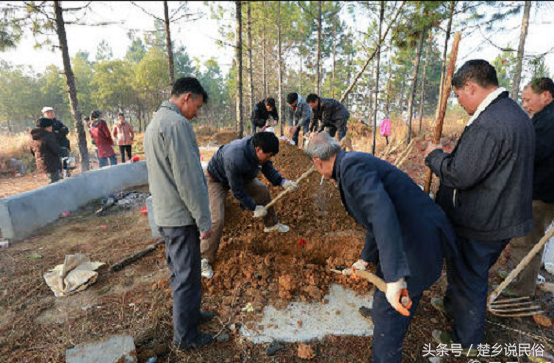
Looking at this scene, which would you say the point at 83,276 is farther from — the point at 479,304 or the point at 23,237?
the point at 479,304

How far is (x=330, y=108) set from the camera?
6.06m

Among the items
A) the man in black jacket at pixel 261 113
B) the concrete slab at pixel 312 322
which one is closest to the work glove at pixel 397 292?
the concrete slab at pixel 312 322

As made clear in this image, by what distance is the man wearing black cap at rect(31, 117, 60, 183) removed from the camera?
207 inches

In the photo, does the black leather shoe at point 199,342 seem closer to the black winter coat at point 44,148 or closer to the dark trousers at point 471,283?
the dark trousers at point 471,283

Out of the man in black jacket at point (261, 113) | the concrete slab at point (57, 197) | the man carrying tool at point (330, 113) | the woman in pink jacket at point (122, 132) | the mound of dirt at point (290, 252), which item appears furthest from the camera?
the woman in pink jacket at point (122, 132)

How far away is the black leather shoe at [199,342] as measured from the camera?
7.03ft

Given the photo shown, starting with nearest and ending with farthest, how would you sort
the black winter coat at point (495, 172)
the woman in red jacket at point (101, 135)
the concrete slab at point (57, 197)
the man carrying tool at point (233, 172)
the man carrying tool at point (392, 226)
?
1. the man carrying tool at point (392, 226)
2. the black winter coat at point (495, 172)
3. the man carrying tool at point (233, 172)
4. the concrete slab at point (57, 197)
5. the woman in red jacket at point (101, 135)

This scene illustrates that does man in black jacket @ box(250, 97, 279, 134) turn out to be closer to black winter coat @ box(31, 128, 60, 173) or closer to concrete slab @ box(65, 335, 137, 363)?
black winter coat @ box(31, 128, 60, 173)

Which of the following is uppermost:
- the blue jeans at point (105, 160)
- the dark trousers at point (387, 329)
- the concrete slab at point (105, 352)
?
the blue jeans at point (105, 160)

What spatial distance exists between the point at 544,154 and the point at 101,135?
25.5 ft

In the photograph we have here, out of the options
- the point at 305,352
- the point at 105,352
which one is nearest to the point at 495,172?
the point at 305,352

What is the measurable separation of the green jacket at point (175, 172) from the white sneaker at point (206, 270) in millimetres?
1150

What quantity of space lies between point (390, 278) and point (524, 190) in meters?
1.11

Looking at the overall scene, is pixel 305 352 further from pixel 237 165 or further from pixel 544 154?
pixel 544 154
